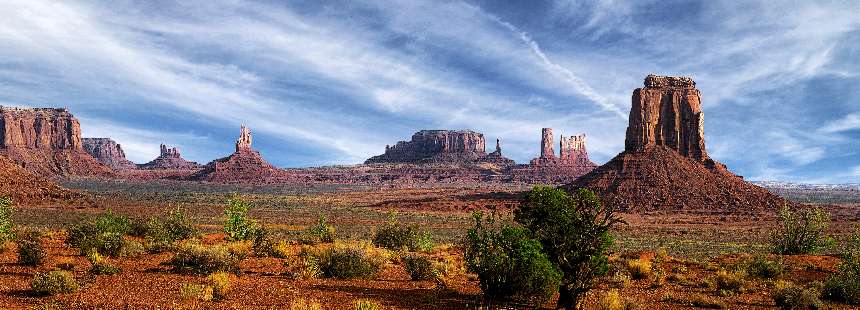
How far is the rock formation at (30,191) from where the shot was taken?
215ft

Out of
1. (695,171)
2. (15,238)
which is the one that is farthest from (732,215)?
(15,238)

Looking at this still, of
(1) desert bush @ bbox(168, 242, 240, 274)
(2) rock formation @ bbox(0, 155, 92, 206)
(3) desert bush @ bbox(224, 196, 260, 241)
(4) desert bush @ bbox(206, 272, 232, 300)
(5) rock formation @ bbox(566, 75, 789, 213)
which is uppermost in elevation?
(5) rock formation @ bbox(566, 75, 789, 213)

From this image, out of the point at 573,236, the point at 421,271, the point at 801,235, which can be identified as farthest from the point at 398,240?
the point at 801,235

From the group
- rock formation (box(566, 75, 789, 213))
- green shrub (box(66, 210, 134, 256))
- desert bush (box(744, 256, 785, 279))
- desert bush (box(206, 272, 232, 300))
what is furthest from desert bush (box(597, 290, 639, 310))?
rock formation (box(566, 75, 789, 213))

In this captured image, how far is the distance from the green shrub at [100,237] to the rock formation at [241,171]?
146155mm

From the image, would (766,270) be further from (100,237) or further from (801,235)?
(100,237)

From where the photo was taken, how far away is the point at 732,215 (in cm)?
7875

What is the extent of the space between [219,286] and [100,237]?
10.7m

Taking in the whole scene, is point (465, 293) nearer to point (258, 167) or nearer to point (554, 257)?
point (554, 257)

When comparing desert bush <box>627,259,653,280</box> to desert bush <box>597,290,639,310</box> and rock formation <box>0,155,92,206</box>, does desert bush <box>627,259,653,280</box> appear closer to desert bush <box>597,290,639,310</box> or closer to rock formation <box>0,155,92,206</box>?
desert bush <box>597,290,639,310</box>

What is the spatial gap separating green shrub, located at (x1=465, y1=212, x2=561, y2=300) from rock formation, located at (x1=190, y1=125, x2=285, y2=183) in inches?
6535

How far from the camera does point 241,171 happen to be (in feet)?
592

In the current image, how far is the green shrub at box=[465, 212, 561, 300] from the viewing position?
12.4 metres

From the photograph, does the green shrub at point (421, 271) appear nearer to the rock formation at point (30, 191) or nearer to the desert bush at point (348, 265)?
the desert bush at point (348, 265)
